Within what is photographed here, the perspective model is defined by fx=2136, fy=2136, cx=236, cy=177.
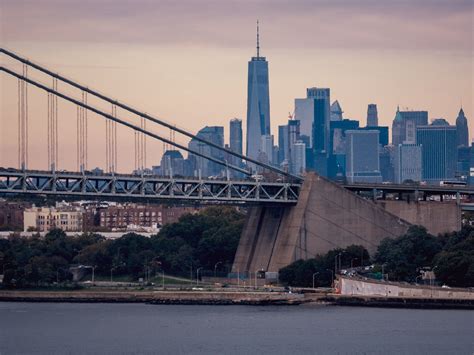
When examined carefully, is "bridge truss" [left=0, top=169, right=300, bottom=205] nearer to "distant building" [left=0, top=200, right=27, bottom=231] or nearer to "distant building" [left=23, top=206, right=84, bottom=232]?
"distant building" [left=23, top=206, right=84, bottom=232]

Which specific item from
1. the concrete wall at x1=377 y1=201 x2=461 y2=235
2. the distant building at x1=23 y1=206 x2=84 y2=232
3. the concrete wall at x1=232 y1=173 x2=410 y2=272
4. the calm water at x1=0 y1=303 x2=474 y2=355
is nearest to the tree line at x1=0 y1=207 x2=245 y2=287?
the concrete wall at x1=232 y1=173 x2=410 y2=272

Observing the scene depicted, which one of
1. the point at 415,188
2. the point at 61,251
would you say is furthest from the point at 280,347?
the point at 61,251

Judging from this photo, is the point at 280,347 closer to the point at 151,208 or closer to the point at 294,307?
the point at 294,307

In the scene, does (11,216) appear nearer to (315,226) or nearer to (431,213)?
(431,213)

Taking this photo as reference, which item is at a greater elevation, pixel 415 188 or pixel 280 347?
pixel 415 188

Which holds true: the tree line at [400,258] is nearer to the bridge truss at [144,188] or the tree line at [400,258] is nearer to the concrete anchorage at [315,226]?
the concrete anchorage at [315,226]

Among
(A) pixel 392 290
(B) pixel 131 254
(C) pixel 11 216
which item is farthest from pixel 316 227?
(C) pixel 11 216
